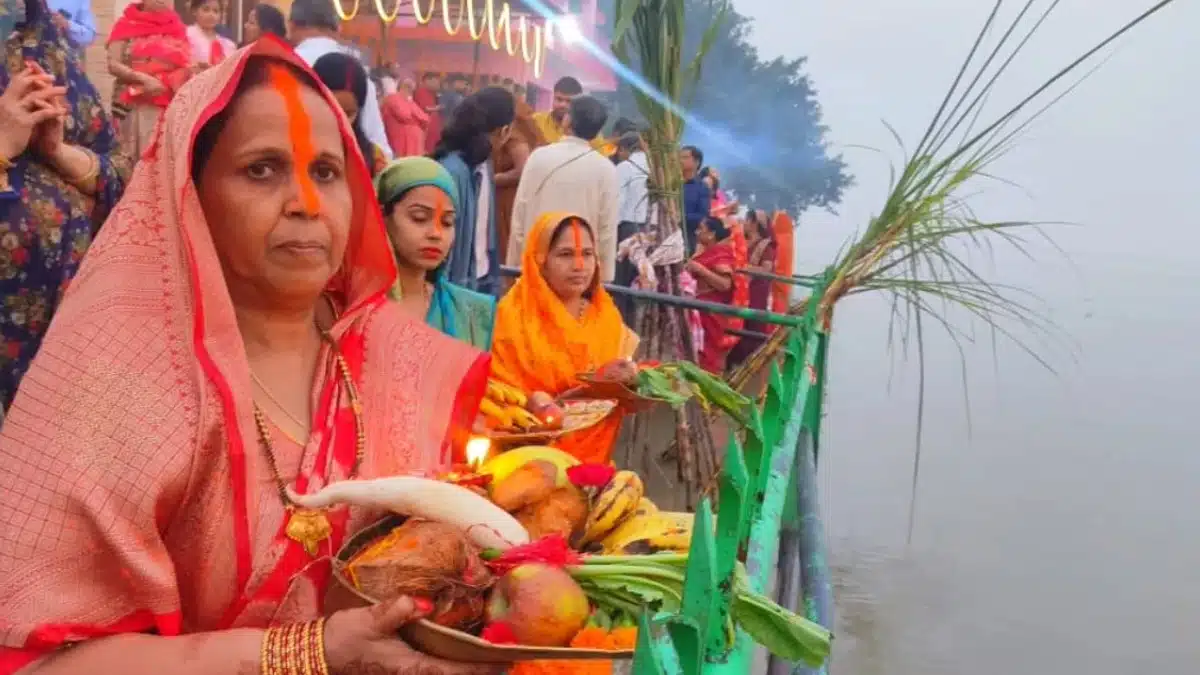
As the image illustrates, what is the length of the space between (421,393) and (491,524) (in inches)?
14.2

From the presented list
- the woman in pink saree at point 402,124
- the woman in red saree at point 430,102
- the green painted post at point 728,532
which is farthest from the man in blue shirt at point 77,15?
the green painted post at point 728,532

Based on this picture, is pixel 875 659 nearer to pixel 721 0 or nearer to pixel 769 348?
pixel 769 348

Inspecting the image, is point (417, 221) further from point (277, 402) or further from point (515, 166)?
point (515, 166)

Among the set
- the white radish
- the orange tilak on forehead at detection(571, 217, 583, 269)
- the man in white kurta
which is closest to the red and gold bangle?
the white radish

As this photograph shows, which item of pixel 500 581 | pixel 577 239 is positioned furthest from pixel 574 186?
pixel 500 581

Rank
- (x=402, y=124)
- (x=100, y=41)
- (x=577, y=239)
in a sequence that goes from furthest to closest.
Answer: (x=402, y=124) → (x=100, y=41) → (x=577, y=239)

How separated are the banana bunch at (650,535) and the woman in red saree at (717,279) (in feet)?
15.0

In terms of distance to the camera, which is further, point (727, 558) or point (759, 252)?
point (759, 252)

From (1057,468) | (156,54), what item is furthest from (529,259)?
(1057,468)

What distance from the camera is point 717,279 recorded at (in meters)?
6.37

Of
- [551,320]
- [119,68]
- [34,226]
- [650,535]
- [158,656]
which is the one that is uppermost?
[119,68]

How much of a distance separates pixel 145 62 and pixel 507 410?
232 centimetres

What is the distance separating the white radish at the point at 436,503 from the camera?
3.43 feet

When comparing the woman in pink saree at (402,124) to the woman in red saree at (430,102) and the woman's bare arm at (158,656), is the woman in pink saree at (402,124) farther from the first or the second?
the woman's bare arm at (158,656)
